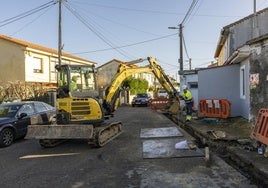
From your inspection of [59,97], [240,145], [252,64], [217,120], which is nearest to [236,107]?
[217,120]

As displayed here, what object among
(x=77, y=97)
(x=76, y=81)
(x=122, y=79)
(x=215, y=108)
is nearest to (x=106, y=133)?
(x=77, y=97)

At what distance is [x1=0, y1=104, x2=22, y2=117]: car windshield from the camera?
44.4ft

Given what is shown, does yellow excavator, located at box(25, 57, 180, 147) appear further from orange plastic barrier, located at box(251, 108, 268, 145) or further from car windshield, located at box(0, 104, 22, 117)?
orange plastic barrier, located at box(251, 108, 268, 145)

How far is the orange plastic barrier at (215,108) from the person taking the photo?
18580 millimetres

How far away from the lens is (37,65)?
3475 cm

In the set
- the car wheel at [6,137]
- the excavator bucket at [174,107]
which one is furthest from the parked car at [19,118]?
the excavator bucket at [174,107]

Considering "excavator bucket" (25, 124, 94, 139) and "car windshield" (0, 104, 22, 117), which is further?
"car windshield" (0, 104, 22, 117)

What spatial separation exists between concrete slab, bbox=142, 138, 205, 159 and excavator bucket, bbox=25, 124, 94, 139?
6.01 feet

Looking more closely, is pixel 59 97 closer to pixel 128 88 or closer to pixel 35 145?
pixel 35 145

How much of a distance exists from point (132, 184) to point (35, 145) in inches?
254

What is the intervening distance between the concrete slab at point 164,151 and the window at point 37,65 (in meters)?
24.5

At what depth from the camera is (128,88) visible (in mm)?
51406

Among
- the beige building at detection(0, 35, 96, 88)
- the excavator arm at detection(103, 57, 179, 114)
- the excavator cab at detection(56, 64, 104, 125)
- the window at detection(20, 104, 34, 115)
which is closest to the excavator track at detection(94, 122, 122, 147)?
the excavator cab at detection(56, 64, 104, 125)

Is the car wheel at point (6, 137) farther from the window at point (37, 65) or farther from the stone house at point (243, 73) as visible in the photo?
the window at point (37, 65)
